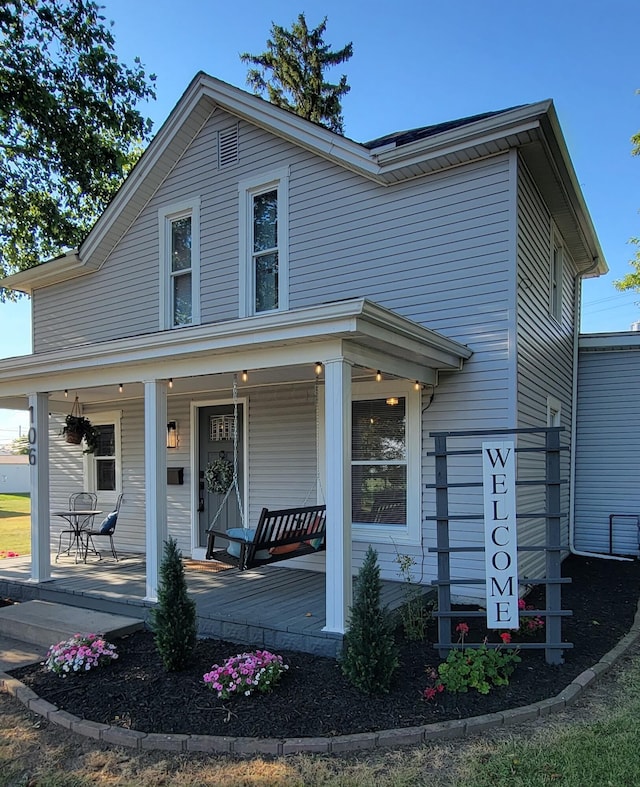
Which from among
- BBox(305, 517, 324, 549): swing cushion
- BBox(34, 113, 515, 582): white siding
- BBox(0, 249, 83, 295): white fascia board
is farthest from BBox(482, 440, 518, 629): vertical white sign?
BBox(0, 249, 83, 295): white fascia board

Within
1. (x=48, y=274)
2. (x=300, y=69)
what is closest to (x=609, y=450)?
(x=48, y=274)

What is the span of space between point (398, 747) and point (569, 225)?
7.39 m

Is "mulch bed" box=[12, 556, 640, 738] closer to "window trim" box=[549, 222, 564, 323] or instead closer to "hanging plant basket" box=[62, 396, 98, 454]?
"hanging plant basket" box=[62, 396, 98, 454]

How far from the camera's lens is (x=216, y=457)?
8.06 m

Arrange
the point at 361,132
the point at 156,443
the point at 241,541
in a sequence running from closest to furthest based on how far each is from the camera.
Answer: the point at 241,541 < the point at 156,443 < the point at 361,132

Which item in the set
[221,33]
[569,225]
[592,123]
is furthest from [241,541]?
[592,123]

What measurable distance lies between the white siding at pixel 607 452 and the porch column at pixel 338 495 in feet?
20.4

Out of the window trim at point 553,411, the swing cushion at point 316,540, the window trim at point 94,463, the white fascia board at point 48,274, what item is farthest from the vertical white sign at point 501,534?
the white fascia board at point 48,274

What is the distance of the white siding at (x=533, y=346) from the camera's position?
6.11 m

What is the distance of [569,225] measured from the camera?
26.6 feet

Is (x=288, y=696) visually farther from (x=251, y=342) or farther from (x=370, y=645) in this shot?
(x=251, y=342)

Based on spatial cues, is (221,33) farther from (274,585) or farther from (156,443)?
(274,585)

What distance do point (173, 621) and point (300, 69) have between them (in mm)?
19380

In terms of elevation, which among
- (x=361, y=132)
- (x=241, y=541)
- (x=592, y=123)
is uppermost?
(x=361, y=132)
